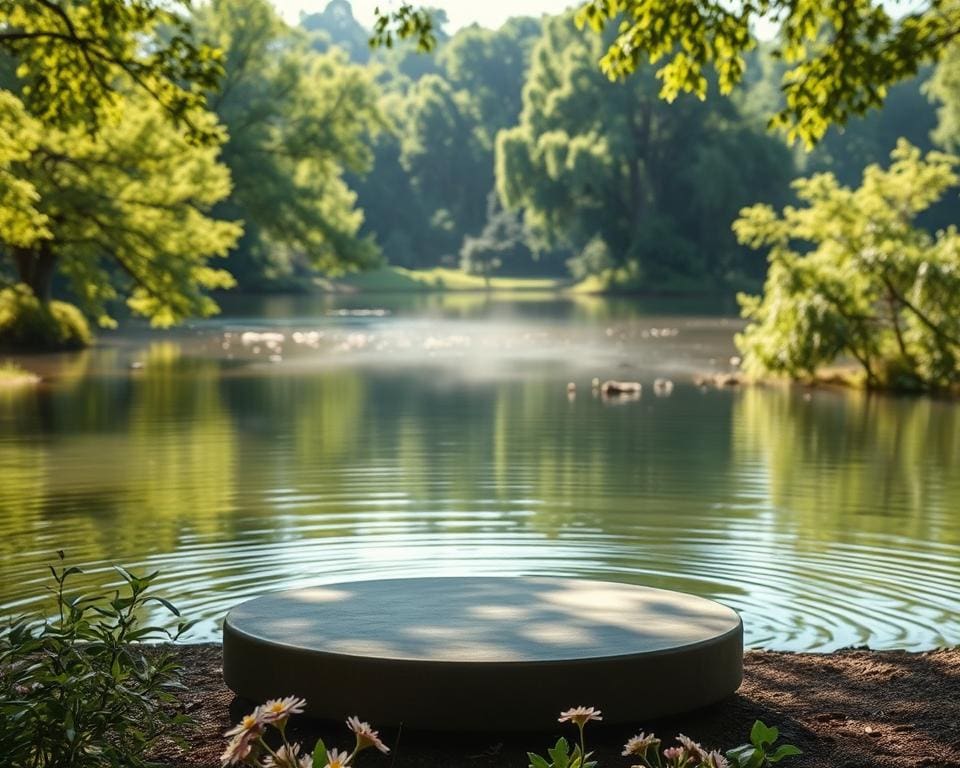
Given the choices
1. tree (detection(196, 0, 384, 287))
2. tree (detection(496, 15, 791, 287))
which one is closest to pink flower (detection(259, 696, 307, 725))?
tree (detection(196, 0, 384, 287))

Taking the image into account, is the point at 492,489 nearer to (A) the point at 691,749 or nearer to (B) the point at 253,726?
(A) the point at 691,749

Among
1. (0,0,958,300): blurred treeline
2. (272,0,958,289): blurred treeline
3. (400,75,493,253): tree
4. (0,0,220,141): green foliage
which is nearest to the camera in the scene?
(0,0,220,141): green foliage

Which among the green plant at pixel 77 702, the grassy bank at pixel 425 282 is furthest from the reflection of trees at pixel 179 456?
the grassy bank at pixel 425 282

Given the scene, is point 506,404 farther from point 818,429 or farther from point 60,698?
point 60,698

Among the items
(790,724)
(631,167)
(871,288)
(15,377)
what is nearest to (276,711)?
(790,724)

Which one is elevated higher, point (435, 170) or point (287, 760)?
point (435, 170)

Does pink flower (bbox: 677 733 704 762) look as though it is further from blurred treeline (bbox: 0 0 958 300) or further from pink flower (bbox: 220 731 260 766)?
blurred treeline (bbox: 0 0 958 300)

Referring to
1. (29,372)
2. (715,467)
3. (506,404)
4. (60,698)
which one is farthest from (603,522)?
(29,372)

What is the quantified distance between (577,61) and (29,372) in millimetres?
50033

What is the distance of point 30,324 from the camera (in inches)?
1288

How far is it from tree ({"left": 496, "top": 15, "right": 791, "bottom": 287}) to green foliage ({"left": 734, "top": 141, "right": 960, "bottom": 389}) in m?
44.4

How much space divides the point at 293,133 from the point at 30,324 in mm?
20832

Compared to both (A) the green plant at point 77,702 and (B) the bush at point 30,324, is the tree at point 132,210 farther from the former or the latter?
(A) the green plant at point 77,702

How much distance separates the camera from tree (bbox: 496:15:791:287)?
69875 mm
